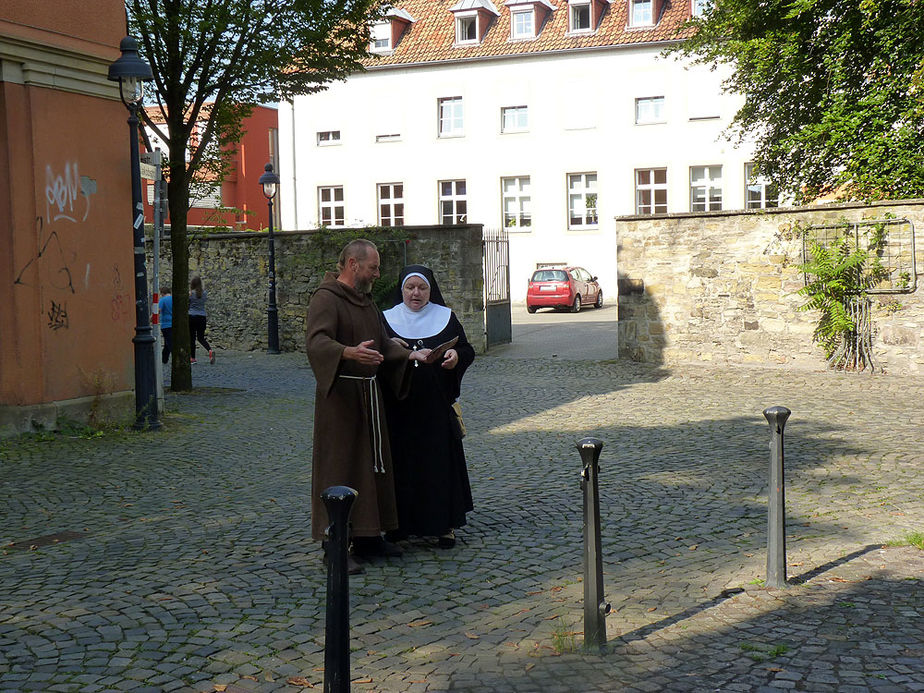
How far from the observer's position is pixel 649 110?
39.7 metres

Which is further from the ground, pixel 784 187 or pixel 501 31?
pixel 501 31

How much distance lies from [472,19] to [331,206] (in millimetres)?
10017

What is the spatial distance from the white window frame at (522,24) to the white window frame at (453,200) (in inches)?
250

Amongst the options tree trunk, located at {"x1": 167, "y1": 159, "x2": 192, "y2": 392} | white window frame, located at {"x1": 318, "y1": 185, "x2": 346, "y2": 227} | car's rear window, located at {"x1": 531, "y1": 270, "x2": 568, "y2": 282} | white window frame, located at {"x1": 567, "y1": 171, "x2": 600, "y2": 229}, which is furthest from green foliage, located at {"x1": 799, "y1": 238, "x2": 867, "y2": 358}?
white window frame, located at {"x1": 318, "y1": 185, "x2": 346, "y2": 227}

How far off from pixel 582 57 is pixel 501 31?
4.24 meters

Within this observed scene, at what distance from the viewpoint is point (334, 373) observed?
5.85m

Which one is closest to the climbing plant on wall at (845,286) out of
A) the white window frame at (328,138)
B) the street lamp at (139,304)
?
the street lamp at (139,304)

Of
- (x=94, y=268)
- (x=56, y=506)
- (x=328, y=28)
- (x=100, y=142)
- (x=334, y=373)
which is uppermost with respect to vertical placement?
(x=328, y=28)

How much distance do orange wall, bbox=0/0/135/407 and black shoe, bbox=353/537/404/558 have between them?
600 centimetres

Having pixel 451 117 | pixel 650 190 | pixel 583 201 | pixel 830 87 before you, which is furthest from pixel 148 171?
pixel 451 117

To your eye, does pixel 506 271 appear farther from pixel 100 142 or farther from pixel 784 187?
pixel 100 142

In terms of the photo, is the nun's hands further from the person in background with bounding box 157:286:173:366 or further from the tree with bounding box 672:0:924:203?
the tree with bounding box 672:0:924:203

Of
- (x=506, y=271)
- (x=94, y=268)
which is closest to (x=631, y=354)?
(x=506, y=271)

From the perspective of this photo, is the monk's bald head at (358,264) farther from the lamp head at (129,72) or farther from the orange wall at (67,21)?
the orange wall at (67,21)
